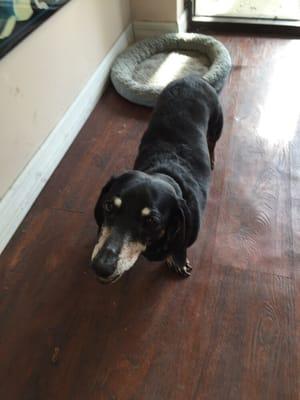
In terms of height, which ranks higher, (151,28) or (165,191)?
(165,191)

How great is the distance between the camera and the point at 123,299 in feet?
4.98

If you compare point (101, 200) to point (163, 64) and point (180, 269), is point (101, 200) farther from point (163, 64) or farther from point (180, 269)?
point (163, 64)

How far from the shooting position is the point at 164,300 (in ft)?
4.96

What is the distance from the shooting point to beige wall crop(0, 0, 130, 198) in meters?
1.64

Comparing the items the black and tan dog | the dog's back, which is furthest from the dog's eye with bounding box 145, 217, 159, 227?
the dog's back

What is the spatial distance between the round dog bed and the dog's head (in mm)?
1219

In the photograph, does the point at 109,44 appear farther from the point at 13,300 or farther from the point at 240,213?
the point at 13,300

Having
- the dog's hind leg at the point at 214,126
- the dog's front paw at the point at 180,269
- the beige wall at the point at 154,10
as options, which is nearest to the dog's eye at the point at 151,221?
the dog's front paw at the point at 180,269

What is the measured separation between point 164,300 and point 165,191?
507 mm

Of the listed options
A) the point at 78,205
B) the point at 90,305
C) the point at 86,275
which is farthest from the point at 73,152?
the point at 90,305

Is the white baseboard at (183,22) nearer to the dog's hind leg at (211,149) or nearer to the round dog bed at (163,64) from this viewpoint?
the round dog bed at (163,64)

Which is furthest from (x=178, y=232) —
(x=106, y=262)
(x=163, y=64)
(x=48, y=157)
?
(x=163, y=64)

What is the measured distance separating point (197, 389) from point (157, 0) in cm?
252

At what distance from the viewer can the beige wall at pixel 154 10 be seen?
2.79 meters
